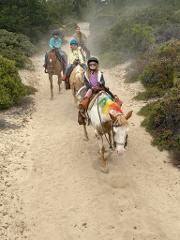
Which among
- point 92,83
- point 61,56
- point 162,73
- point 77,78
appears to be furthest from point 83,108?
point 61,56

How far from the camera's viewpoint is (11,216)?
29.7 feet

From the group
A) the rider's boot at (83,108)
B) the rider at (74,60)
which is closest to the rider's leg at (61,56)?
the rider at (74,60)

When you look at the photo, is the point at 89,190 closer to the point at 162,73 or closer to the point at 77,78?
the point at 77,78

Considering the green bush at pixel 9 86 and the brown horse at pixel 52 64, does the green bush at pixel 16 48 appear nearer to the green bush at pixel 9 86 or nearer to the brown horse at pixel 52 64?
the brown horse at pixel 52 64

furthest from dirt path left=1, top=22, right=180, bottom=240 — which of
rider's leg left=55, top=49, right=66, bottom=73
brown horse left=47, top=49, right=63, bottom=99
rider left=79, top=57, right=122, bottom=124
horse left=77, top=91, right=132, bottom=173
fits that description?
rider's leg left=55, top=49, right=66, bottom=73

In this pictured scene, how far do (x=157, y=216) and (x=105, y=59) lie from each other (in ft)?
51.2

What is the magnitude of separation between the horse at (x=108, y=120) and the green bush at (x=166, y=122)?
2.19 m

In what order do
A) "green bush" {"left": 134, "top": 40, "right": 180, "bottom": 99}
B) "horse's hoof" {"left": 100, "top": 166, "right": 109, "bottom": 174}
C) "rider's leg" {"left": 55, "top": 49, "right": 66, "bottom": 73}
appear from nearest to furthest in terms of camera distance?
"horse's hoof" {"left": 100, "top": 166, "right": 109, "bottom": 174}, "green bush" {"left": 134, "top": 40, "right": 180, "bottom": 99}, "rider's leg" {"left": 55, "top": 49, "right": 66, "bottom": 73}

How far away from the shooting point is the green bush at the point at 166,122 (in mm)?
11906

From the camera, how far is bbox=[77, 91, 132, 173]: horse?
9.14 metres

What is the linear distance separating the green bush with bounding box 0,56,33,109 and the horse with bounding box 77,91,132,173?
5099 millimetres

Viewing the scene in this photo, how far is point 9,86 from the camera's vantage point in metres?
15.6

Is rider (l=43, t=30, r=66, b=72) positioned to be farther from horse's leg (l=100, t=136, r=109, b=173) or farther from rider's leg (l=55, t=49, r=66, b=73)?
horse's leg (l=100, t=136, r=109, b=173)

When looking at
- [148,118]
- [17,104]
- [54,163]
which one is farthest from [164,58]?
[54,163]
